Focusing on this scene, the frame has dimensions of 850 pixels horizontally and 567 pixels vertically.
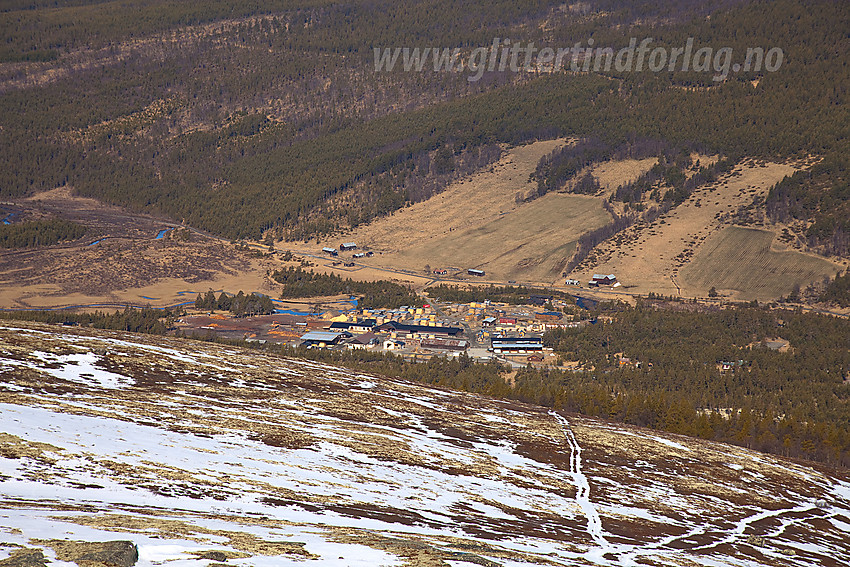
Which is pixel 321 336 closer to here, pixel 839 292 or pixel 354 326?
pixel 354 326

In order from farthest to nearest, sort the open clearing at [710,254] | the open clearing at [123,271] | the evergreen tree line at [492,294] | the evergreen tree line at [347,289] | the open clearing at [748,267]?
the evergreen tree line at [492,294] → the open clearing at [710,254] → the open clearing at [748,267] → the evergreen tree line at [347,289] → the open clearing at [123,271]

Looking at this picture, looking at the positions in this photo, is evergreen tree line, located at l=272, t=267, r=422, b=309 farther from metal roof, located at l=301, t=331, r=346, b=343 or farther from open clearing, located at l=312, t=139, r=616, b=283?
metal roof, located at l=301, t=331, r=346, b=343

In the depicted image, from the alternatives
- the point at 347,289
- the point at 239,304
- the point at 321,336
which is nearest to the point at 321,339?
the point at 321,336

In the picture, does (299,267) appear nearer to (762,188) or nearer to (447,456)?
(762,188)

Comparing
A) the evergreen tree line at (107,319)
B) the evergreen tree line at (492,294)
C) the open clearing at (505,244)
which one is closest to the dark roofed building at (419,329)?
the evergreen tree line at (492,294)

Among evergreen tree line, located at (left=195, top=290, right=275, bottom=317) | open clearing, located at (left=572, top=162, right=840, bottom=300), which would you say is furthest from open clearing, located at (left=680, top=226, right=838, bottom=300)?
evergreen tree line, located at (left=195, top=290, right=275, bottom=317)

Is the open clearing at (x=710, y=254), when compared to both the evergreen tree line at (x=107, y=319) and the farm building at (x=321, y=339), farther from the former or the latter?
the evergreen tree line at (x=107, y=319)

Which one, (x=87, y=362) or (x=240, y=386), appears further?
(x=240, y=386)

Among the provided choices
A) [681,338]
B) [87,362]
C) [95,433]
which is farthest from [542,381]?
[95,433]
